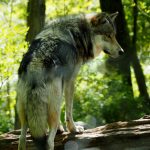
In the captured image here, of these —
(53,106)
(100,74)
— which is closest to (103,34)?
(53,106)

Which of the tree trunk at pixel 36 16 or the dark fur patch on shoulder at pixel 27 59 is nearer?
the dark fur patch on shoulder at pixel 27 59

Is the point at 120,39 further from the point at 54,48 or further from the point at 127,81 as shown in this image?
the point at 54,48

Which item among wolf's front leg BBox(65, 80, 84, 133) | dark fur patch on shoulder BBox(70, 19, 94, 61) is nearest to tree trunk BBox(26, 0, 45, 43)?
dark fur patch on shoulder BBox(70, 19, 94, 61)

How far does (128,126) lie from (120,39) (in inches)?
290

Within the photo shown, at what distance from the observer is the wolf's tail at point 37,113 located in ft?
21.2

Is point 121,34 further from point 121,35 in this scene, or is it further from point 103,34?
point 103,34

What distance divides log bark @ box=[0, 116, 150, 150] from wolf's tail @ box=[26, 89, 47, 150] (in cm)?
94

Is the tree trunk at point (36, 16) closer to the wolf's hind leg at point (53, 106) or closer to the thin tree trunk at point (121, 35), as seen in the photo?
the thin tree trunk at point (121, 35)

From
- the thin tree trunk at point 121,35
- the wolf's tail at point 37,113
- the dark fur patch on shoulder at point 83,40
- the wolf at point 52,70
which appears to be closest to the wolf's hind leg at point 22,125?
the wolf at point 52,70

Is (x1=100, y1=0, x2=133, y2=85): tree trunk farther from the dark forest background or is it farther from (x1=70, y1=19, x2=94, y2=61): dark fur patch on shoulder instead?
(x1=70, y1=19, x2=94, y2=61): dark fur patch on shoulder

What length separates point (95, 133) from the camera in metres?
7.46

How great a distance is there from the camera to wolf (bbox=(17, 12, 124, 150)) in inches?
256

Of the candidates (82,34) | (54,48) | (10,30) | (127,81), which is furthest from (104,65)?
(54,48)

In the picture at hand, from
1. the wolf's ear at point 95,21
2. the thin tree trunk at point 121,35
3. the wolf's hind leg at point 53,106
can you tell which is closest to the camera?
the wolf's hind leg at point 53,106
